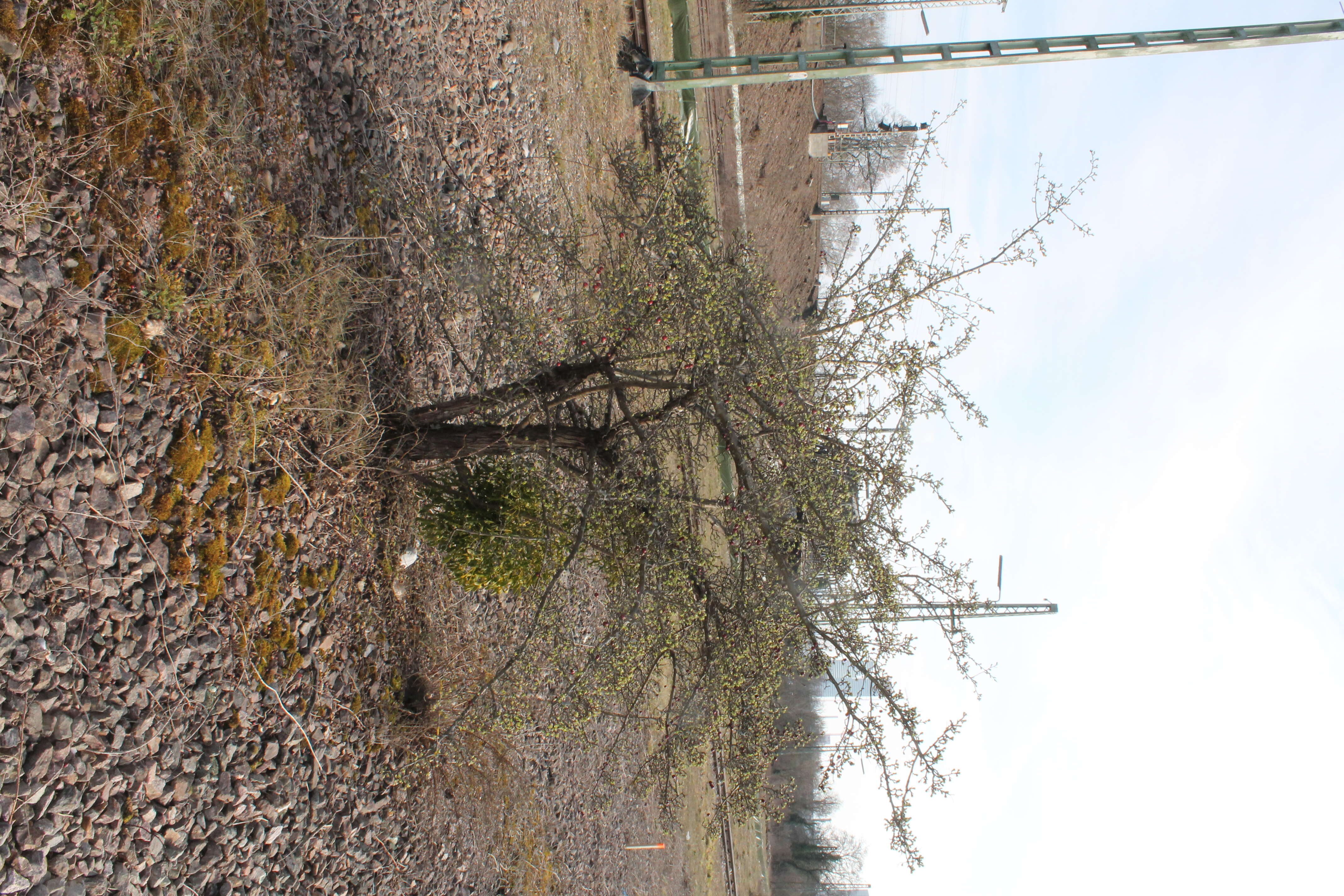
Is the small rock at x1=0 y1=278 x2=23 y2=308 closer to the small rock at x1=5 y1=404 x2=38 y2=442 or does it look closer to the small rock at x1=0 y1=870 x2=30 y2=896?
the small rock at x1=5 y1=404 x2=38 y2=442

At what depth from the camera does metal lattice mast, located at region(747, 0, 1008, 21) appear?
2134cm

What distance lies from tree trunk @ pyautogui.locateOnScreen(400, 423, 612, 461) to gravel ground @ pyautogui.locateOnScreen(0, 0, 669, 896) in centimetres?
55

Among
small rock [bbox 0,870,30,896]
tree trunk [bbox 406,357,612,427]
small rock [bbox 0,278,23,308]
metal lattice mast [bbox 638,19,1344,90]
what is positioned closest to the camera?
small rock [bbox 0,870,30,896]

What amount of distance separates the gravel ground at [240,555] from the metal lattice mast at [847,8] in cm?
1445

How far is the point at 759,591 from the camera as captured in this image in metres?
8.47

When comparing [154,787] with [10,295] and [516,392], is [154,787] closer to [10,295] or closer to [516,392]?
[10,295]

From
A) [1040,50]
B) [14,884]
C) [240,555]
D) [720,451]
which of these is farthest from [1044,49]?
[14,884]

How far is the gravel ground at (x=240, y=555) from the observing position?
4859 mm

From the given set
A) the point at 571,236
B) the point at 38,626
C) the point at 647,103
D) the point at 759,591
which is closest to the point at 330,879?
the point at 38,626

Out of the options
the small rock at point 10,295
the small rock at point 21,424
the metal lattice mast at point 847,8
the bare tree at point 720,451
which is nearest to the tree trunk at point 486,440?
the bare tree at point 720,451

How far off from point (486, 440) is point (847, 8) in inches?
742

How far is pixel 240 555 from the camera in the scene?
6273 mm

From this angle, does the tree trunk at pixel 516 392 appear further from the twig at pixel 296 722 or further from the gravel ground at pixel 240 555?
the twig at pixel 296 722

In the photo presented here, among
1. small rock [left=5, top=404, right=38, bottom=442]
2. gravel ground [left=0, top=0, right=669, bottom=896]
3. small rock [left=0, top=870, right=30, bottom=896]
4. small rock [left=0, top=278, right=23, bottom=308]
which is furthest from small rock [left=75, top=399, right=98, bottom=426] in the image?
small rock [left=0, top=870, right=30, bottom=896]
